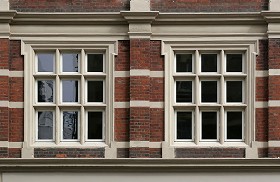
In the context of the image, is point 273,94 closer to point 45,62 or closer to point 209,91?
point 209,91

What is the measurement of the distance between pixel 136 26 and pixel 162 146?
8.38 ft

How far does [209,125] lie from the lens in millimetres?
12086

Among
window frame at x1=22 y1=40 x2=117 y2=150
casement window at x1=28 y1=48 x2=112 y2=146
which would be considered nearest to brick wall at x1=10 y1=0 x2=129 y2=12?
window frame at x1=22 y1=40 x2=117 y2=150

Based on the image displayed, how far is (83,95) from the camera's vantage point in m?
12.0

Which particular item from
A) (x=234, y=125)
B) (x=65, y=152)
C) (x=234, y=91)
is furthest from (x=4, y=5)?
(x=234, y=125)

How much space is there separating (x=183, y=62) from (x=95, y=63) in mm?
1868

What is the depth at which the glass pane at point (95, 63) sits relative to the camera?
12.1 m

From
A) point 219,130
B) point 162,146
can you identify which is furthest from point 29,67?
point 219,130

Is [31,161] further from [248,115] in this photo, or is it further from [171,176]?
[248,115]

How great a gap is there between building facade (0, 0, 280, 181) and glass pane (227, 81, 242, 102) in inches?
0.8

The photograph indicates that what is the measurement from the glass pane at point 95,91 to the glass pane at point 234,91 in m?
2.71

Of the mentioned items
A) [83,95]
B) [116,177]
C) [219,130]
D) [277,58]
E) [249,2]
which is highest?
[249,2]

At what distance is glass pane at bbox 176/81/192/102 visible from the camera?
1212 centimetres

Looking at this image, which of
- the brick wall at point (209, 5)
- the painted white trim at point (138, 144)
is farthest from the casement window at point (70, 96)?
the brick wall at point (209, 5)
